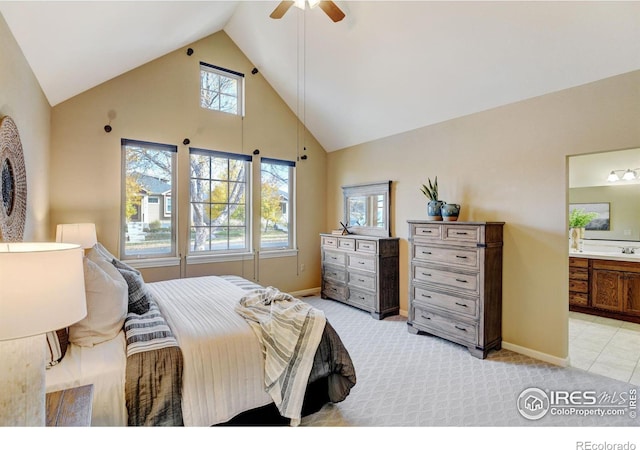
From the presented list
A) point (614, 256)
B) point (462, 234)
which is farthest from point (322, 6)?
point (614, 256)

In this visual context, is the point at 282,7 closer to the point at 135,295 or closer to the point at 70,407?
the point at 135,295

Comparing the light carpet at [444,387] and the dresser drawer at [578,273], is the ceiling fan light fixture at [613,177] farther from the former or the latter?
the light carpet at [444,387]

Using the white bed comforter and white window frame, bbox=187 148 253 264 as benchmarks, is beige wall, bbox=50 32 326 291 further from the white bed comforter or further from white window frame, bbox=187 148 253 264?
the white bed comforter

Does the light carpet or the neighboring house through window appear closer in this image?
the light carpet

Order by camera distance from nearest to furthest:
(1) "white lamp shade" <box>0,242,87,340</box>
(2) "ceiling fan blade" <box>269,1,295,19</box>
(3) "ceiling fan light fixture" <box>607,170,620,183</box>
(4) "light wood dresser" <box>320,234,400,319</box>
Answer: (1) "white lamp shade" <box>0,242,87,340</box> → (2) "ceiling fan blade" <box>269,1,295,19</box> → (4) "light wood dresser" <box>320,234,400,319</box> → (3) "ceiling fan light fixture" <box>607,170,620,183</box>

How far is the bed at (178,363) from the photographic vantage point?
5.06 ft

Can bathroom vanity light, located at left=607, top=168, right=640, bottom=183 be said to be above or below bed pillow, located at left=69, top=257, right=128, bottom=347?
above

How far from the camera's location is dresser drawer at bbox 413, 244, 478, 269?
3.09 meters

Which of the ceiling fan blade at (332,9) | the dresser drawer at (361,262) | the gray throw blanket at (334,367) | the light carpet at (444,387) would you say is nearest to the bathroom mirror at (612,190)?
the light carpet at (444,387)

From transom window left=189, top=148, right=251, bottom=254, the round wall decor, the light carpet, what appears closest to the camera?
the round wall decor

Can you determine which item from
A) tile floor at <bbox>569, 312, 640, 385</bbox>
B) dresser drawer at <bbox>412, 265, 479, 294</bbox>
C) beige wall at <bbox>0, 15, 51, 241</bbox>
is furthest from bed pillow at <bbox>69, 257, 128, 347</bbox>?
tile floor at <bbox>569, 312, 640, 385</bbox>

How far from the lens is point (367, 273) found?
168 inches

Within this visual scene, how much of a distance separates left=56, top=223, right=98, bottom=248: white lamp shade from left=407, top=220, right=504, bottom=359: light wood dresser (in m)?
3.53
